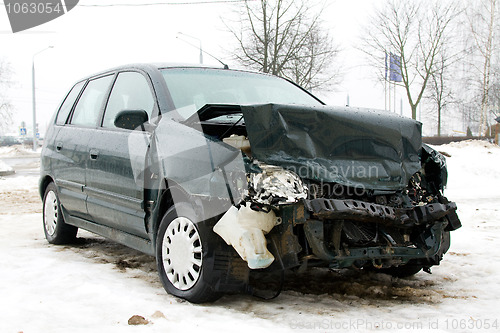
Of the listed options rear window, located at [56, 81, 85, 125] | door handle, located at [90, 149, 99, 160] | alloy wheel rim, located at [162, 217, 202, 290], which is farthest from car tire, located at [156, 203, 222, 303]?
rear window, located at [56, 81, 85, 125]

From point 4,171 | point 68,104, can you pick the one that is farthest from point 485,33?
point 68,104

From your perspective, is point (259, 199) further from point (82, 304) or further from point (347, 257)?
point (82, 304)

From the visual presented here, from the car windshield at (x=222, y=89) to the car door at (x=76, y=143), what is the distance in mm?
992

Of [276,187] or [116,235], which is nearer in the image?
[276,187]

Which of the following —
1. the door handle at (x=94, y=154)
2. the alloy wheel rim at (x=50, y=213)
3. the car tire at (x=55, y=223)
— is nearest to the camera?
the door handle at (x=94, y=154)

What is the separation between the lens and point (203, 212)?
354cm

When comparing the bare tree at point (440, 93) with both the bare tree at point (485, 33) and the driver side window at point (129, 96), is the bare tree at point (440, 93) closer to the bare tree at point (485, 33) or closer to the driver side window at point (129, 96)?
the bare tree at point (485, 33)

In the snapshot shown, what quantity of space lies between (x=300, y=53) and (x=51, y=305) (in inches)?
877

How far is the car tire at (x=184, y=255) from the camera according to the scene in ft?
11.7

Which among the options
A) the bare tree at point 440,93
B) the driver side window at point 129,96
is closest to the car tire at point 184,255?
the driver side window at point 129,96

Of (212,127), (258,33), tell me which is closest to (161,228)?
(212,127)

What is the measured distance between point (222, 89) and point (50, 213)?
273 centimetres

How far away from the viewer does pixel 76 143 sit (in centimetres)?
536

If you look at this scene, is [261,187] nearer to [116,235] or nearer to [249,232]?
[249,232]
